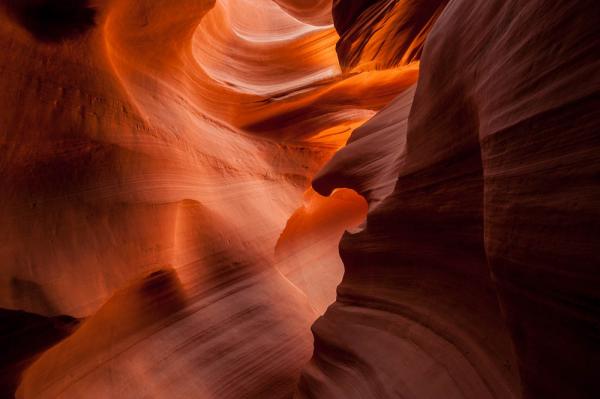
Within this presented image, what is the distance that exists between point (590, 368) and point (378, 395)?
93 cm

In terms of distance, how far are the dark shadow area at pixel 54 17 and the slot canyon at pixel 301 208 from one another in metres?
0.01

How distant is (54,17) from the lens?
2105 mm

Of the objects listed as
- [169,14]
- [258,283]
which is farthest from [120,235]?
[169,14]

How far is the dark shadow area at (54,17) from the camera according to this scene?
6.59 feet

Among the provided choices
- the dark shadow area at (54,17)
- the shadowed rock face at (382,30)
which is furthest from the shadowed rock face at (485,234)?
the dark shadow area at (54,17)

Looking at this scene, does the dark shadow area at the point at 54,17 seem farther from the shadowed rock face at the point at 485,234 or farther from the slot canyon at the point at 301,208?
the shadowed rock face at the point at 485,234

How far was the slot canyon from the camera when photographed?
0.88 m

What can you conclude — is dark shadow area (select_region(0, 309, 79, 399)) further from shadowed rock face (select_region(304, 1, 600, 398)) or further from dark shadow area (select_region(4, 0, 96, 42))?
dark shadow area (select_region(4, 0, 96, 42))

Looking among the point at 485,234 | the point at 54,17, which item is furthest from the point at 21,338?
the point at 485,234

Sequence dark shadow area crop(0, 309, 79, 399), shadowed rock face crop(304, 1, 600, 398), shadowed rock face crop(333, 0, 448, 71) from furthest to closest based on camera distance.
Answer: shadowed rock face crop(333, 0, 448, 71) → dark shadow area crop(0, 309, 79, 399) → shadowed rock face crop(304, 1, 600, 398)

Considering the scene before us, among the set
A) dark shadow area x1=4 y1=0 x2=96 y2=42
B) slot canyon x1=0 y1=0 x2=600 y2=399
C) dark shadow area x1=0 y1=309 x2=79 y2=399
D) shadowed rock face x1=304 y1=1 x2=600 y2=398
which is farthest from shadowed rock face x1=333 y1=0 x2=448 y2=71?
dark shadow area x1=0 y1=309 x2=79 y2=399

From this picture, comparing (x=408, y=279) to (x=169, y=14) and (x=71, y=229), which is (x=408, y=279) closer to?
(x=71, y=229)

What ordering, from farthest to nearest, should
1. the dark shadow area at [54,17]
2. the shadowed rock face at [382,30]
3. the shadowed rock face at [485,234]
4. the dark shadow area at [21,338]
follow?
the shadowed rock face at [382,30] < the dark shadow area at [54,17] < the dark shadow area at [21,338] < the shadowed rock face at [485,234]

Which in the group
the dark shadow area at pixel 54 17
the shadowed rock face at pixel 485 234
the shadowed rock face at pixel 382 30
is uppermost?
the dark shadow area at pixel 54 17
